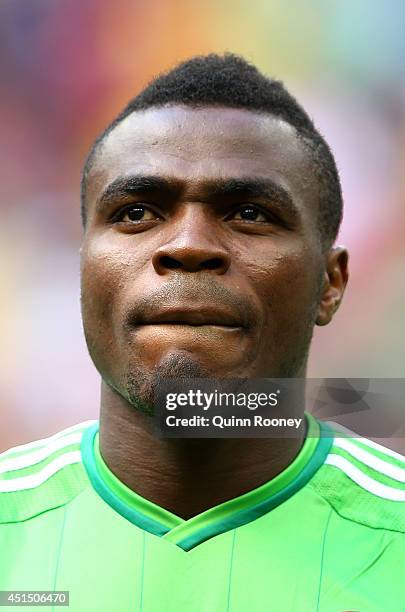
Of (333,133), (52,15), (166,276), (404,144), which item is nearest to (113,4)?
(52,15)

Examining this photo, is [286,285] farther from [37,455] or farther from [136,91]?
[136,91]

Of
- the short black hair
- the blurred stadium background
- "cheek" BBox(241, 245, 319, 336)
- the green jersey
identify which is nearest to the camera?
the green jersey

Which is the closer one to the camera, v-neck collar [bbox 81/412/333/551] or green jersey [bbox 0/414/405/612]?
green jersey [bbox 0/414/405/612]

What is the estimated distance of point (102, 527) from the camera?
1737mm

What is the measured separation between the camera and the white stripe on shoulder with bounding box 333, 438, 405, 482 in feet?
6.25

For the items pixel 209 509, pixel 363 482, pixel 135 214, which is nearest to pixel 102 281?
pixel 135 214

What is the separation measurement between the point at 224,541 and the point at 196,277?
0.58 meters

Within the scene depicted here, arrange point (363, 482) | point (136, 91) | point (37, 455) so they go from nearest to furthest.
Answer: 1. point (363, 482)
2. point (37, 455)
3. point (136, 91)

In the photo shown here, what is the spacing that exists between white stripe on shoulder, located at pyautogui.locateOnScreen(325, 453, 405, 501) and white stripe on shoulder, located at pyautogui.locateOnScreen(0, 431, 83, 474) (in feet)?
2.18

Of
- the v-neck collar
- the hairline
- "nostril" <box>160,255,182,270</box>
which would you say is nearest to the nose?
"nostril" <box>160,255,182,270</box>

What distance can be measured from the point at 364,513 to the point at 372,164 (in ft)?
11.4

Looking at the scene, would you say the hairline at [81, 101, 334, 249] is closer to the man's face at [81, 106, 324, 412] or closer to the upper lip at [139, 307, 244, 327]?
the man's face at [81, 106, 324, 412]

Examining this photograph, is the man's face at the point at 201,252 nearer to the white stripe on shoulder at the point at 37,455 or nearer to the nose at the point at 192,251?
the nose at the point at 192,251

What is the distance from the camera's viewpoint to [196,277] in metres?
1.63
